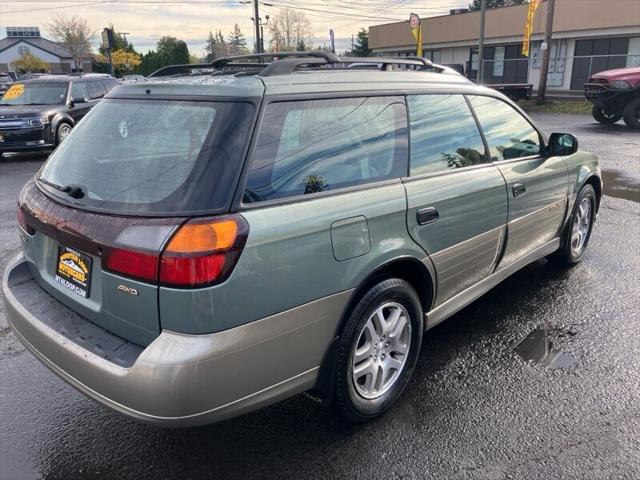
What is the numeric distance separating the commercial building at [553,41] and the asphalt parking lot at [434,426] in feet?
88.5

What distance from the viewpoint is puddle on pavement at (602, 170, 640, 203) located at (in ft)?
25.3

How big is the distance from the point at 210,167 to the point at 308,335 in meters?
0.83

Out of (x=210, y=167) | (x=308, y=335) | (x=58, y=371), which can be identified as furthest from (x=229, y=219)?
(x=58, y=371)

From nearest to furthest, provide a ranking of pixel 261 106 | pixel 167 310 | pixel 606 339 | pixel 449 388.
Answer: pixel 167 310 → pixel 261 106 → pixel 449 388 → pixel 606 339

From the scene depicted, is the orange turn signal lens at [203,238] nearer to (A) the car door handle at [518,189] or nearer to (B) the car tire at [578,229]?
(A) the car door handle at [518,189]

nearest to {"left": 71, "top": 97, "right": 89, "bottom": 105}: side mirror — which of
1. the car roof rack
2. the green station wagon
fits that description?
the car roof rack

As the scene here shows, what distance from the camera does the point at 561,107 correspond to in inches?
840

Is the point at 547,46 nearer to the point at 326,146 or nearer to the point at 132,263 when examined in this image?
the point at 326,146

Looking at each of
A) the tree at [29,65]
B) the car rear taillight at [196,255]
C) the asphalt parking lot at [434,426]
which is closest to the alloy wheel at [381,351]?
the asphalt parking lot at [434,426]

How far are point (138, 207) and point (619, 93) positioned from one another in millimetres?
16283

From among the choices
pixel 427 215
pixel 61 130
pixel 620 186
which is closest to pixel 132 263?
pixel 427 215

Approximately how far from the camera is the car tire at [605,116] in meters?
16.0

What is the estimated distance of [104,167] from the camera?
99.3 inches

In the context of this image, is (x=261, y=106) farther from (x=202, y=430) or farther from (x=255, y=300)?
(x=202, y=430)
